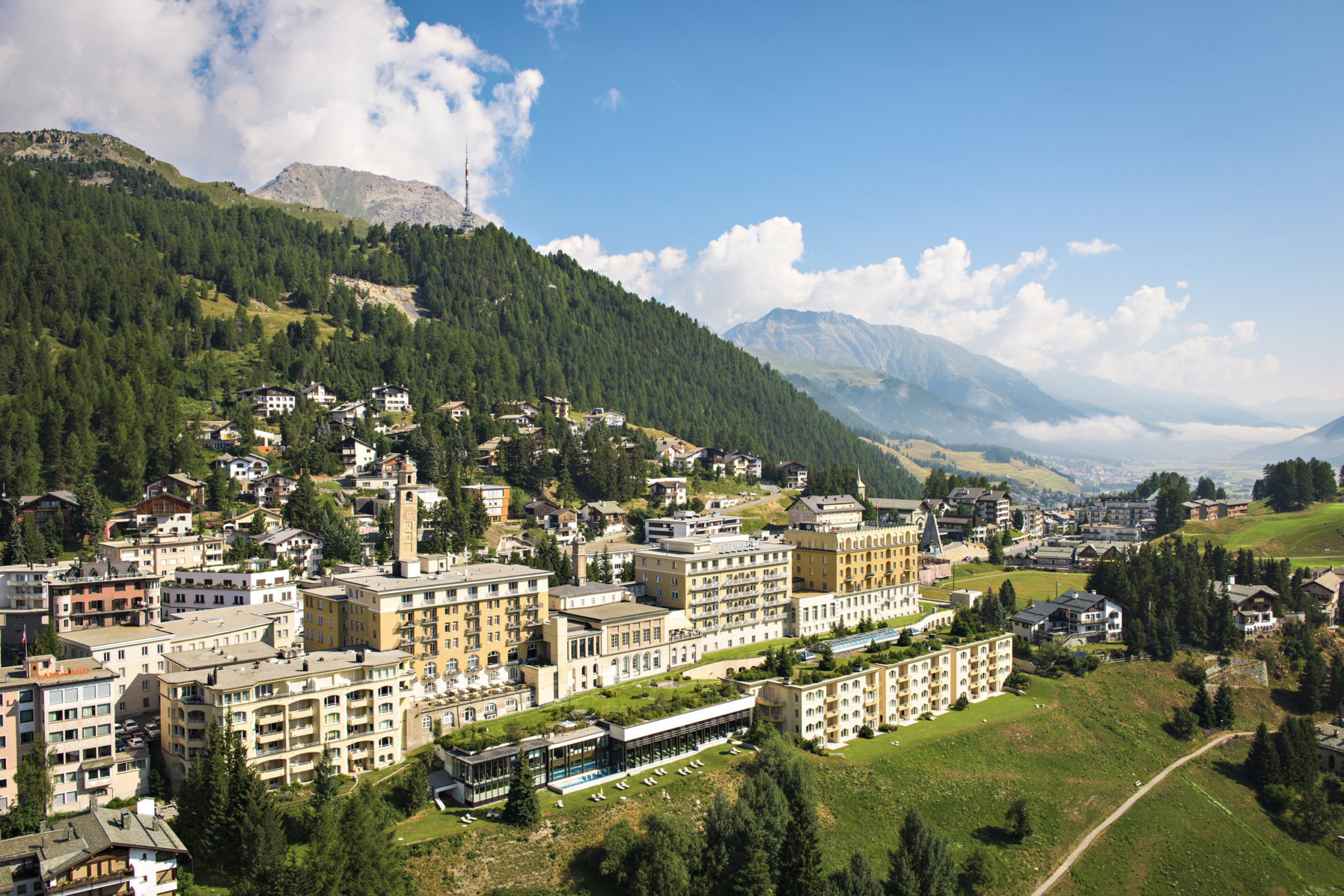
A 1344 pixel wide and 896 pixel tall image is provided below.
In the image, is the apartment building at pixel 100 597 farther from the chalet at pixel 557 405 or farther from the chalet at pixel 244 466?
the chalet at pixel 557 405

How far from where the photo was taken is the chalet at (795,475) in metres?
150

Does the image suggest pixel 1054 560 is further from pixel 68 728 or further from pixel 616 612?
pixel 68 728

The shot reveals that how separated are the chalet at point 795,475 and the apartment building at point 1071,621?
6376 cm

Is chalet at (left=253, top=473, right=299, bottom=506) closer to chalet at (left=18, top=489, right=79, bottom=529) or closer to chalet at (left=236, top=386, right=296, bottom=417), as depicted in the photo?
chalet at (left=18, top=489, right=79, bottom=529)

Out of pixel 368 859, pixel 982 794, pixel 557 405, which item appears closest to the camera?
pixel 368 859

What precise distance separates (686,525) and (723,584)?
20040 mm

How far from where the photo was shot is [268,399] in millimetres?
118562

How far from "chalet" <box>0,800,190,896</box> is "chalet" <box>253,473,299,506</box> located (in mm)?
60452

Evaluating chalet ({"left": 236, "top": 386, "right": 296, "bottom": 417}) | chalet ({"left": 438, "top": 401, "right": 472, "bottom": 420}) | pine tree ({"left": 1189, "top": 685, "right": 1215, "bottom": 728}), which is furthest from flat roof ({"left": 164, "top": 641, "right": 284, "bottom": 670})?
pine tree ({"left": 1189, "top": 685, "right": 1215, "bottom": 728})

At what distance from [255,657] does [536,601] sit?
18932 millimetres

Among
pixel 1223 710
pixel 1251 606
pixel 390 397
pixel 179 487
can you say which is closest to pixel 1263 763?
pixel 1223 710

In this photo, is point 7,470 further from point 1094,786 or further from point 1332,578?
point 1332,578

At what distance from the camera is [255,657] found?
166 ft

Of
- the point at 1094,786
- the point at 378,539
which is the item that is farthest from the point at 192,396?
the point at 1094,786
